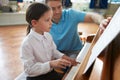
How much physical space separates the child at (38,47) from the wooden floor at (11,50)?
4.56ft

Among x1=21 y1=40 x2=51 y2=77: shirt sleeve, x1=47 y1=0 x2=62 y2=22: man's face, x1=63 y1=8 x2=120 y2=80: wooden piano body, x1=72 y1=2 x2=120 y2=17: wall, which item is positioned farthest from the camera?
x1=72 y1=2 x2=120 y2=17: wall

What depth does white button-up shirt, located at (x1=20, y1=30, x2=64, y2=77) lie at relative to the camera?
1.05m

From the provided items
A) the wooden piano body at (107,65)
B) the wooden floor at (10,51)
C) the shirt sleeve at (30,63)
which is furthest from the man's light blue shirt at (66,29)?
the wooden floor at (10,51)

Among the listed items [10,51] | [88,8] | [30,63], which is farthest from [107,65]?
[88,8]

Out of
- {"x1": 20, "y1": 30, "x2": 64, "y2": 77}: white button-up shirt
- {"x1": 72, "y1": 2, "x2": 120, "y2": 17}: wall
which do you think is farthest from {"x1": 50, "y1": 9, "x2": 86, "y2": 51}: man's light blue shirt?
{"x1": 72, "y1": 2, "x2": 120, "y2": 17}: wall

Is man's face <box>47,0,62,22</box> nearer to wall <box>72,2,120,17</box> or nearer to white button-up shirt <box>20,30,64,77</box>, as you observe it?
white button-up shirt <box>20,30,64,77</box>

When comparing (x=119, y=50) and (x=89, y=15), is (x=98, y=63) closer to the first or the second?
(x=119, y=50)

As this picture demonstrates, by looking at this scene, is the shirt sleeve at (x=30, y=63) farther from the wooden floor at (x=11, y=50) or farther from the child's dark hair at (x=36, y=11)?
the wooden floor at (x=11, y=50)

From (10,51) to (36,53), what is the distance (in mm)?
2299

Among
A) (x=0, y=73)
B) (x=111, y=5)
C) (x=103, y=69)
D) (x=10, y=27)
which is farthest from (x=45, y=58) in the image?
(x=111, y=5)

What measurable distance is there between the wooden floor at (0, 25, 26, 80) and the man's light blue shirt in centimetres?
111

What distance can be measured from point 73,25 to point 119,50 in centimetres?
97

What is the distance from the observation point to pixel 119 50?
2.13 ft

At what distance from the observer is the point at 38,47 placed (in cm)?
113
